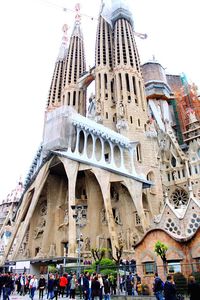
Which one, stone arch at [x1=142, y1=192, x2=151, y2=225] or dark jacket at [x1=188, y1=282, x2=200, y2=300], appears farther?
stone arch at [x1=142, y1=192, x2=151, y2=225]

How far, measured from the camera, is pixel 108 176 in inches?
1120

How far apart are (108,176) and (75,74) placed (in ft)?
84.1

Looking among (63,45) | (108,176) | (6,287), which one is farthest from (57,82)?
(6,287)

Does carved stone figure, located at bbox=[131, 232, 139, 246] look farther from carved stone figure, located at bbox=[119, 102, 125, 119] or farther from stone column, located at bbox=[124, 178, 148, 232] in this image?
carved stone figure, located at bbox=[119, 102, 125, 119]

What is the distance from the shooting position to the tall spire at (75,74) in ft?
150

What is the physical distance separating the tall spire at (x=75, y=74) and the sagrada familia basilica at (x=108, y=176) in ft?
4.45

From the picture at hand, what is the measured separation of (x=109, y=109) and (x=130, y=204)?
14.4 meters

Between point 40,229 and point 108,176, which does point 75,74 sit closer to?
point 108,176

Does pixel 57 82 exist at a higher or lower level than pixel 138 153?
higher

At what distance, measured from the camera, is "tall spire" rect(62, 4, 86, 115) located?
4578 centimetres

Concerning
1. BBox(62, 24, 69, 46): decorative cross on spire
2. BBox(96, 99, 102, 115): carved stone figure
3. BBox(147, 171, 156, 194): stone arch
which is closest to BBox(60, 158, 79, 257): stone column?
BBox(147, 171, 156, 194): stone arch

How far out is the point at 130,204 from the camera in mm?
29406

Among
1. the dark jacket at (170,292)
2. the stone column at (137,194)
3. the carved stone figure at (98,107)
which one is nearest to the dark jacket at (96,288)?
the dark jacket at (170,292)

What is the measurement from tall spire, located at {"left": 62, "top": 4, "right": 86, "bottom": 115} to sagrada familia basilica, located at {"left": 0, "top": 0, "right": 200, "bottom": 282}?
1356 mm
